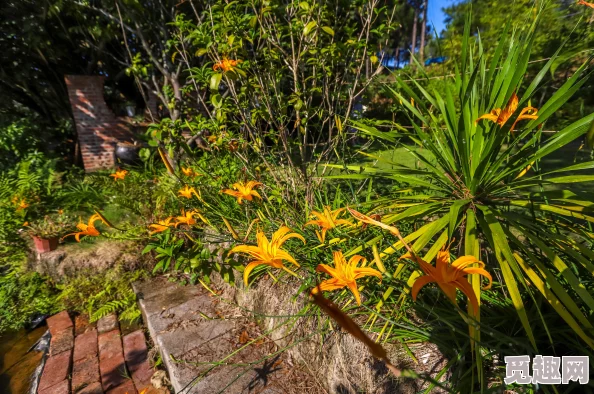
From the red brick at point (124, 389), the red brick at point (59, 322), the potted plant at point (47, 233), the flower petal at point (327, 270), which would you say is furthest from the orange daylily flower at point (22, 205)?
the flower petal at point (327, 270)

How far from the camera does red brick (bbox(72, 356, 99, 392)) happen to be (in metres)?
1.74

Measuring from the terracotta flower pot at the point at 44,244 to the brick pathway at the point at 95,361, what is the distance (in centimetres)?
68

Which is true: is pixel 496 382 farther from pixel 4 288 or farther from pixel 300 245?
pixel 4 288

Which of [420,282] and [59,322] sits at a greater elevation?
[420,282]

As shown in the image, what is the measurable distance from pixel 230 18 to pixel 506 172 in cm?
174

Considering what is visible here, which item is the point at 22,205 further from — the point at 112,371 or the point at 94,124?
the point at 94,124

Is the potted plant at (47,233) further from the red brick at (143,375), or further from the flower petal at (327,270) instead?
the flower petal at (327,270)

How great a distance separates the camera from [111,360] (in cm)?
190

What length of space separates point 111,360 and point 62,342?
1.64 feet

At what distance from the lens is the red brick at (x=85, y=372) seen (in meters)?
1.74

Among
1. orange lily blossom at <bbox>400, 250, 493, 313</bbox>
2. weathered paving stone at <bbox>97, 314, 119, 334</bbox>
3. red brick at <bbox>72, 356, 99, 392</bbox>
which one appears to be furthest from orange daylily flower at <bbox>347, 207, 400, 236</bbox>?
weathered paving stone at <bbox>97, 314, 119, 334</bbox>

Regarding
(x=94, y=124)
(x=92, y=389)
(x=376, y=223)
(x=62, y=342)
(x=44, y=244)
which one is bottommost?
(x=92, y=389)

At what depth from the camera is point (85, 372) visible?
1813mm

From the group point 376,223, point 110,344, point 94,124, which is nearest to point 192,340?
point 110,344
